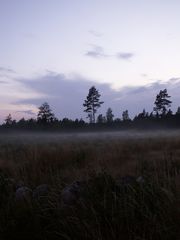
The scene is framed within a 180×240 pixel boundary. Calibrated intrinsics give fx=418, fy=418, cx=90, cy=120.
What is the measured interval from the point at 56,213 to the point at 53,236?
36 cm

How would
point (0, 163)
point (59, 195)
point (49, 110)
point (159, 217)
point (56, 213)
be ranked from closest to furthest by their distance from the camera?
point (159, 217), point (56, 213), point (59, 195), point (0, 163), point (49, 110)

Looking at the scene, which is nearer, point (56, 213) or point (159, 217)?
point (159, 217)

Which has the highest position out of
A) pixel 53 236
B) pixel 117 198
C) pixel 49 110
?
pixel 49 110

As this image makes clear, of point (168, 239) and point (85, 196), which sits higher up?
point (85, 196)

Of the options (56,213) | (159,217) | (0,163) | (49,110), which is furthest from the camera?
(49,110)

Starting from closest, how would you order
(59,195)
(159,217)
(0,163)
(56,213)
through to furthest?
(159,217) → (56,213) → (59,195) → (0,163)

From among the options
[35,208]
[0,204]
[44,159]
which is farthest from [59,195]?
[44,159]

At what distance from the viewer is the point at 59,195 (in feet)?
17.8

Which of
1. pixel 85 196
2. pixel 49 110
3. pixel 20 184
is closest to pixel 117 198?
pixel 85 196

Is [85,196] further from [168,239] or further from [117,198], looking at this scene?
[168,239]

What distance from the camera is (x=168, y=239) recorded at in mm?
4117

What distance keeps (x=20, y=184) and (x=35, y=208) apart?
1801 millimetres

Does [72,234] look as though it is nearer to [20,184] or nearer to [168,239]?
[168,239]

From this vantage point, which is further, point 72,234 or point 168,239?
point 72,234
